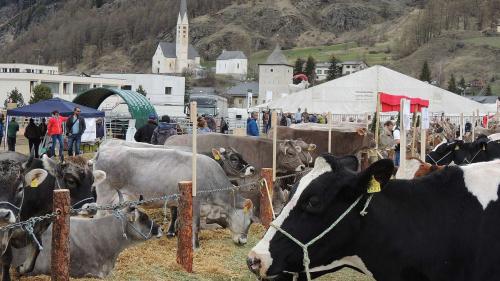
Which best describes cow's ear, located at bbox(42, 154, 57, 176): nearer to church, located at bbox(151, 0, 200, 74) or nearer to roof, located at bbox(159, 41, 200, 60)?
church, located at bbox(151, 0, 200, 74)

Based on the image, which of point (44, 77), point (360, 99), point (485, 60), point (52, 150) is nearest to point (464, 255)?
point (52, 150)

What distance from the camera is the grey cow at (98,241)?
791cm

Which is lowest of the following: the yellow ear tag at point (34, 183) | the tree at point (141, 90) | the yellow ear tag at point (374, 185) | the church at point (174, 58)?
the yellow ear tag at point (34, 183)

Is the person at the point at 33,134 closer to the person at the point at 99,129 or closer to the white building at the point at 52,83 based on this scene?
the person at the point at 99,129

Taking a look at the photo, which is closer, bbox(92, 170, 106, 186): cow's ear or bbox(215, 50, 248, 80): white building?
bbox(92, 170, 106, 186): cow's ear

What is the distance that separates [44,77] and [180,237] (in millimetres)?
84478

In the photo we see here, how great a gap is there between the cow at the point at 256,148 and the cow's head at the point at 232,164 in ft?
6.43

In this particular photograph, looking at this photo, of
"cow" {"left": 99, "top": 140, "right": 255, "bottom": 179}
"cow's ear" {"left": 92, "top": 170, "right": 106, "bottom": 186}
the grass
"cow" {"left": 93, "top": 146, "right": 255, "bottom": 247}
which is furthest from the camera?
the grass

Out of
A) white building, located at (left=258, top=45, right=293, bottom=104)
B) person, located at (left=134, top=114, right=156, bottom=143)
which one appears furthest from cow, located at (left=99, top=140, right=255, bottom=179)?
white building, located at (left=258, top=45, right=293, bottom=104)

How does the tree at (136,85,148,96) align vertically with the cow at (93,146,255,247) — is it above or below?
above

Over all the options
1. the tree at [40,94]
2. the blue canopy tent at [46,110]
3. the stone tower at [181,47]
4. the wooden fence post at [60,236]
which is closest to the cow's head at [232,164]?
the wooden fence post at [60,236]

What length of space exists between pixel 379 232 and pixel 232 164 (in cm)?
930

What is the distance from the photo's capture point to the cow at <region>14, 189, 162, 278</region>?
7.94m

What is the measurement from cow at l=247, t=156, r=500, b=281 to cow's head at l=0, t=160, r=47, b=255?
3502 millimetres
